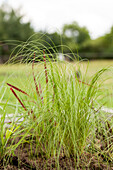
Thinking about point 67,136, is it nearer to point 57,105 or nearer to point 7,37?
point 57,105

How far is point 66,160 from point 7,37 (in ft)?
53.4

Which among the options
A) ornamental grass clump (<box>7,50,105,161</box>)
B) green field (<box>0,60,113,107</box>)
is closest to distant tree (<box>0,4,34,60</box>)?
green field (<box>0,60,113,107</box>)

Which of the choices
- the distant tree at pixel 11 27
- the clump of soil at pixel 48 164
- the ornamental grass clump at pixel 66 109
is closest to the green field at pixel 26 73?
the ornamental grass clump at pixel 66 109

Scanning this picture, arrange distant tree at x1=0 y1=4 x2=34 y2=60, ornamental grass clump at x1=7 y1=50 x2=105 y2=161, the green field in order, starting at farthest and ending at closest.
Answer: distant tree at x1=0 y1=4 x2=34 y2=60 → the green field → ornamental grass clump at x1=7 y1=50 x2=105 y2=161

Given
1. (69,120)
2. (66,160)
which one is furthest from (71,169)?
(69,120)

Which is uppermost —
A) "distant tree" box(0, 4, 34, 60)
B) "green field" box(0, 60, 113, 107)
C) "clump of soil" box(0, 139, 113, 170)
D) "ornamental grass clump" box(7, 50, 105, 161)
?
"distant tree" box(0, 4, 34, 60)

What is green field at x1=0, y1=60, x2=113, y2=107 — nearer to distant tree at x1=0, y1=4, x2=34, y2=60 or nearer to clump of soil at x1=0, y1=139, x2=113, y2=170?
clump of soil at x1=0, y1=139, x2=113, y2=170

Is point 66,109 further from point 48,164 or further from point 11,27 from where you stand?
point 11,27

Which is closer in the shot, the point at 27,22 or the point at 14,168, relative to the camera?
the point at 14,168

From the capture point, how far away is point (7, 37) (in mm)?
16344

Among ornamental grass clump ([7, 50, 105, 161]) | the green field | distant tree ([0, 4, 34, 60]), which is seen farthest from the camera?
distant tree ([0, 4, 34, 60])

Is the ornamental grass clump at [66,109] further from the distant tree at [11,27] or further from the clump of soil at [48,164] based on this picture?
the distant tree at [11,27]

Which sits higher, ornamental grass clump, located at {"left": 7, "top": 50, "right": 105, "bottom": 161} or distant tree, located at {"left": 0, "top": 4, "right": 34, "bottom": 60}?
distant tree, located at {"left": 0, "top": 4, "right": 34, "bottom": 60}

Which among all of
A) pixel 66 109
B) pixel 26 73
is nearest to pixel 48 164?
pixel 66 109
